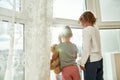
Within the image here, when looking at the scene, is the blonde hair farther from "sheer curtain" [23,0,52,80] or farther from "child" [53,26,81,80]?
"sheer curtain" [23,0,52,80]

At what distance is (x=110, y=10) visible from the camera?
7.86 ft

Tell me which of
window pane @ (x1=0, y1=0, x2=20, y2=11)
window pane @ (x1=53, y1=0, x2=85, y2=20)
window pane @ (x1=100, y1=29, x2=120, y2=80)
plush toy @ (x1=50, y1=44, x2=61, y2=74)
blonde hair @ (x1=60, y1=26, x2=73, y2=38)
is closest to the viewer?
window pane @ (x1=0, y1=0, x2=20, y2=11)

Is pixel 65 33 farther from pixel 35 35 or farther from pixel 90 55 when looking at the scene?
pixel 35 35

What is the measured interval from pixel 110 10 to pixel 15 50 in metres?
1.50

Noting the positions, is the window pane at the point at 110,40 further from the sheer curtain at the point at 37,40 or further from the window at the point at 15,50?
the window at the point at 15,50

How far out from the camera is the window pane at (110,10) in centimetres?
236

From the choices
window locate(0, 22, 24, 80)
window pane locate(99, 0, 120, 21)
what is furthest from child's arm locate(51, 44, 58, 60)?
window pane locate(99, 0, 120, 21)

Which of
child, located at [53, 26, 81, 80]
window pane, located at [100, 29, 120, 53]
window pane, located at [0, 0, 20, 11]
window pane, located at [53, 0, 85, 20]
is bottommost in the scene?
child, located at [53, 26, 81, 80]

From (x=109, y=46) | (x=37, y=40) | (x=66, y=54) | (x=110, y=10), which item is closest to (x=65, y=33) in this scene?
(x=66, y=54)

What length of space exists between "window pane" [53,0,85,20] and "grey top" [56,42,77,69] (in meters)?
0.42

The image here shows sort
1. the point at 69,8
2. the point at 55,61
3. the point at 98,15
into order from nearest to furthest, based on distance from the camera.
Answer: the point at 55,61, the point at 69,8, the point at 98,15

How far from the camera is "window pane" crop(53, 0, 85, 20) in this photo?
81.4 inches

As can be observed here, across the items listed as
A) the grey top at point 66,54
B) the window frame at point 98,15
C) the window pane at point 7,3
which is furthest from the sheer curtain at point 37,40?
the window frame at point 98,15

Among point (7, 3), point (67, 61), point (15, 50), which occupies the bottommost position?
point (67, 61)
